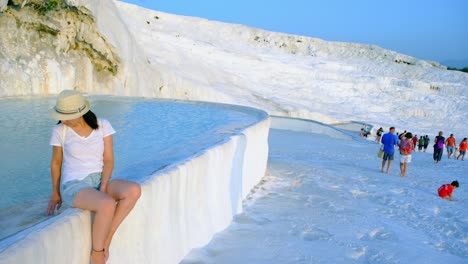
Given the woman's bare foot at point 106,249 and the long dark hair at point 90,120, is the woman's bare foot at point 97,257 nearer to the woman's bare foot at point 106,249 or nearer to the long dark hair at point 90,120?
the woman's bare foot at point 106,249

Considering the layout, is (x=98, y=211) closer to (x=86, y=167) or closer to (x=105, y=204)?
(x=105, y=204)

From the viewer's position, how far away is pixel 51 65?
14.2 meters

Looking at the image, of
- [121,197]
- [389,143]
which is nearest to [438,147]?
[389,143]

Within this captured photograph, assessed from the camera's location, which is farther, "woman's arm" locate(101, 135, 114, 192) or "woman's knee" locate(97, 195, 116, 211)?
"woman's arm" locate(101, 135, 114, 192)

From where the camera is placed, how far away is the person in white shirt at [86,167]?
2918 mm

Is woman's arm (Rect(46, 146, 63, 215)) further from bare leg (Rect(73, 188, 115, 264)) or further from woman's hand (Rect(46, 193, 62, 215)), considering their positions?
bare leg (Rect(73, 188, 115, 264))

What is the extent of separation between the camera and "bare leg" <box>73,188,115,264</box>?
286 cm

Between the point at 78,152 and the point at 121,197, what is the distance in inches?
17.1

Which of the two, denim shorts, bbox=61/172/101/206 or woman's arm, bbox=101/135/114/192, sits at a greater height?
woman's arm, bbox=101/135/114/192

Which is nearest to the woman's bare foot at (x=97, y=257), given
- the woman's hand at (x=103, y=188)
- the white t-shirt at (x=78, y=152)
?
the woman's hand at (x=103, y=188)

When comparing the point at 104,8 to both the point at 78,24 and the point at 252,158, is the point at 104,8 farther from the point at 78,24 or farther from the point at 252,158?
the point at 252,158

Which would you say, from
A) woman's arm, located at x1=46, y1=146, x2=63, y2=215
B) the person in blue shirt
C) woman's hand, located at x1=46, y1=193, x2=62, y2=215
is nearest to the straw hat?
woman's arm, located at x1=46, y1=146, x2=63, y2=215

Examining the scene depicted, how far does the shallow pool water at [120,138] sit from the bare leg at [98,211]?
0.54 m

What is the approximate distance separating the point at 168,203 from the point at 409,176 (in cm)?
808
